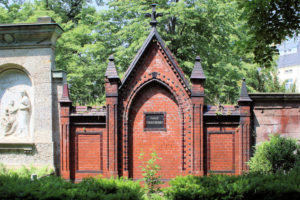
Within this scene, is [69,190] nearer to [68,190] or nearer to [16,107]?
[68,190]

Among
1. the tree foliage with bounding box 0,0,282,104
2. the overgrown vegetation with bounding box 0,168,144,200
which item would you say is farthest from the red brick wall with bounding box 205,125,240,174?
the tree foliage with bounding box 0,0,282,104

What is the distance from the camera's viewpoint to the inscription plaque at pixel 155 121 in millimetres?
10891

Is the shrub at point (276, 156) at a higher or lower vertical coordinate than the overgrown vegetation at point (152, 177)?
higher

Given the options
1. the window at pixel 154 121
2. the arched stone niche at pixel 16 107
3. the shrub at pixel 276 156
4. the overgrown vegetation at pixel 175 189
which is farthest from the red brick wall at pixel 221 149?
the arched stone niche at pixel 16 107

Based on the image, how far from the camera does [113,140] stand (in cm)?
1054

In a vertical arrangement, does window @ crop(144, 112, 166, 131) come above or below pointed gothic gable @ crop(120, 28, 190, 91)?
below

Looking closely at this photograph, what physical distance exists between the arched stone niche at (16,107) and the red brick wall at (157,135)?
4.16 m

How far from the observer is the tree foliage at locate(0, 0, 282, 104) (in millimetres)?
19219

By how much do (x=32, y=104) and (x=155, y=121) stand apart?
4.94m

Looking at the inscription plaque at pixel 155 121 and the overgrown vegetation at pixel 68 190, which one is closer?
the overgrown vegetation at pixel 68 190

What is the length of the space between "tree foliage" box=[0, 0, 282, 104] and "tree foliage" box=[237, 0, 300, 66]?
7.98m

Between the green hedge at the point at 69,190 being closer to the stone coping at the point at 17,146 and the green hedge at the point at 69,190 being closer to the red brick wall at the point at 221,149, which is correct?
the stone coping at the point at 17,146

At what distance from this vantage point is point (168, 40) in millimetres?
20234

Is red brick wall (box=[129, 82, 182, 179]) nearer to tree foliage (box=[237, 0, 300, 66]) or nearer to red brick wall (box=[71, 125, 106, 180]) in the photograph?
red brick wall (box=[71, 125, 106, 180])
